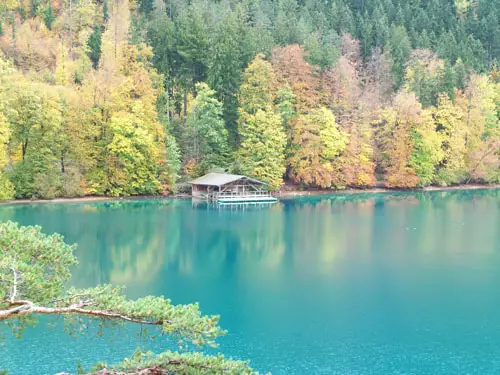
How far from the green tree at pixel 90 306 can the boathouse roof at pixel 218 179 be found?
30.7 meters

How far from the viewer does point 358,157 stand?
151 feet

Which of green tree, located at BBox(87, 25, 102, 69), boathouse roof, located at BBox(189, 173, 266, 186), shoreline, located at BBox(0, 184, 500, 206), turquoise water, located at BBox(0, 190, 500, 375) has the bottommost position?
turquoise water, located at BBox(0, 190, 500, 375)

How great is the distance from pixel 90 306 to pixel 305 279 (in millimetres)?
12925

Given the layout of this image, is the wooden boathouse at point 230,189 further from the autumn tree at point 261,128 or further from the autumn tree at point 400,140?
the autumn tree at point 400,140

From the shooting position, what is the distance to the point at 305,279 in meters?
19.8

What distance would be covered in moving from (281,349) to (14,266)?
799cm

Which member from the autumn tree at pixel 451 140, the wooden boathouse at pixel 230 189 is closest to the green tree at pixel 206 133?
the wooden boathouse at pixel 230 189

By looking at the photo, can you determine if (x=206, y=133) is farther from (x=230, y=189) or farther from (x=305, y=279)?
(x=305, y=279)

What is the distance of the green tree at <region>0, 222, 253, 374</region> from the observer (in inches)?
285

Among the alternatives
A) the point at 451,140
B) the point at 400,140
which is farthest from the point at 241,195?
the point at 451,140

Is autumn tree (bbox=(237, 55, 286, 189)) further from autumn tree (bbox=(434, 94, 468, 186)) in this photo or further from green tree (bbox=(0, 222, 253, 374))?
green tree (bbox=(0, 222, 253, 374))

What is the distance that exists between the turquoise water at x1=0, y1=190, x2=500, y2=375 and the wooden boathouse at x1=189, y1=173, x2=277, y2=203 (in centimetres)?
314

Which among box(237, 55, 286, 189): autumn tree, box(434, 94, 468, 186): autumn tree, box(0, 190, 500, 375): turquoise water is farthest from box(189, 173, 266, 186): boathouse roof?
box(434, 94, 468, 186): autumn tree

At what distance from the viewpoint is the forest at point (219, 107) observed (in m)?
39.5
